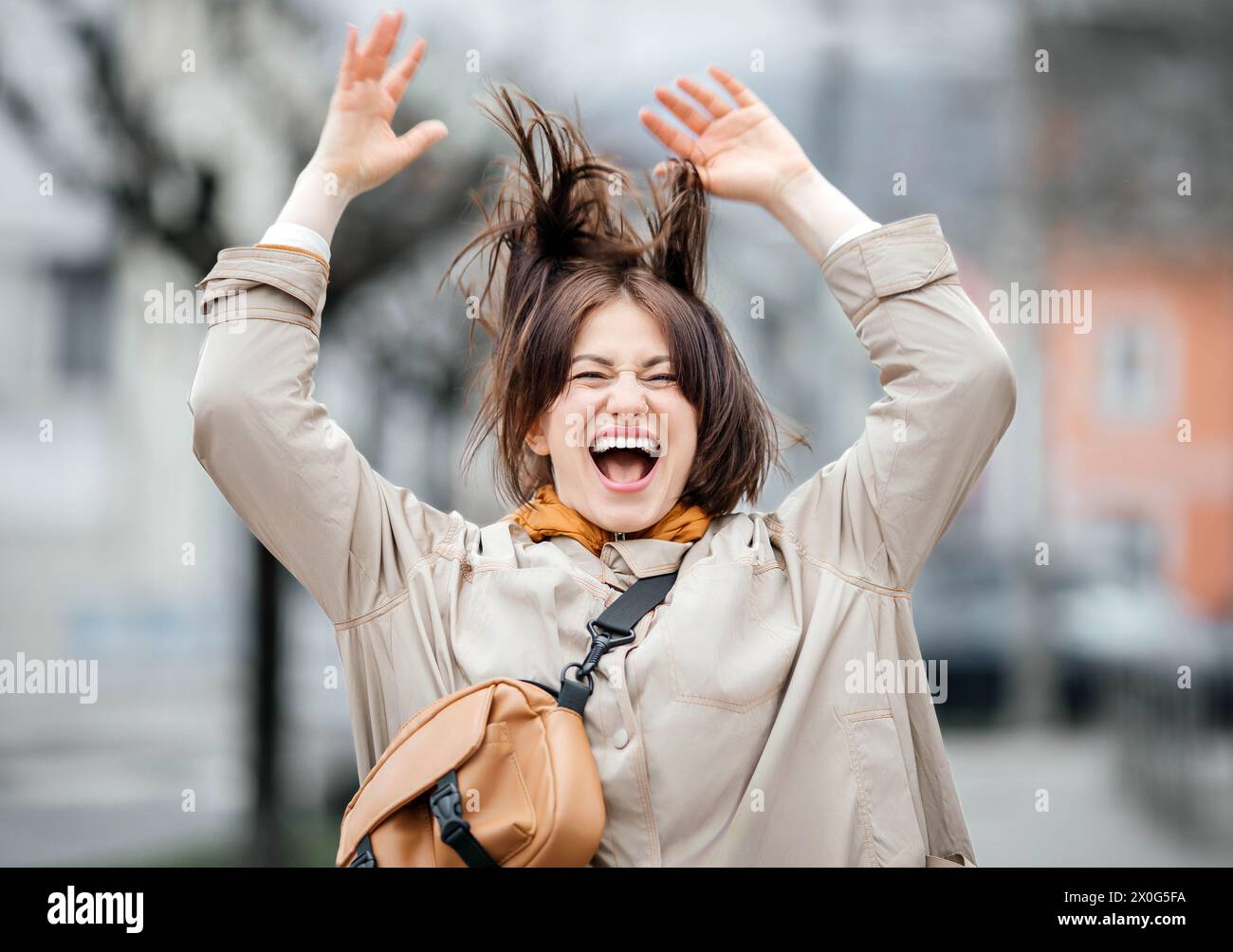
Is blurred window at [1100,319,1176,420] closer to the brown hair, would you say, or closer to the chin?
the brown hair

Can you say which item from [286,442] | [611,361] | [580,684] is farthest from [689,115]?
[580,684]

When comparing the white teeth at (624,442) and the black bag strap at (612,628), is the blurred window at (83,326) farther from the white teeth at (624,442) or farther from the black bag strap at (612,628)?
the black bag strap at (612,628)

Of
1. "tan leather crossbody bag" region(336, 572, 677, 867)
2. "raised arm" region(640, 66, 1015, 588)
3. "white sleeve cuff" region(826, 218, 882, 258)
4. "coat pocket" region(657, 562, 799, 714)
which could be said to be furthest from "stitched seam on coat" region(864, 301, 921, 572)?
"tan leather crossbody bag" region(336, 572, 677, 867)

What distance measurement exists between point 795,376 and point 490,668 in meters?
5.24

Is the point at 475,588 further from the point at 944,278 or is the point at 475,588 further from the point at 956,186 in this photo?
the point at 956,186

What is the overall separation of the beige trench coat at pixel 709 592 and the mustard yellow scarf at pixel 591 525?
0.10ft

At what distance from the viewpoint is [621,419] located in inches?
79.7

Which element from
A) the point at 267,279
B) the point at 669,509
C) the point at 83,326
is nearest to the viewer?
the point at 267,279

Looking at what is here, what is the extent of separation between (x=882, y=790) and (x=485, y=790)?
655 millimetres

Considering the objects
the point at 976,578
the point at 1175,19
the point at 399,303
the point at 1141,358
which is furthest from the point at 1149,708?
the point at 1141,358

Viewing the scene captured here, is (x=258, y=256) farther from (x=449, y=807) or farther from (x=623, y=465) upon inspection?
(x=449, y=807)

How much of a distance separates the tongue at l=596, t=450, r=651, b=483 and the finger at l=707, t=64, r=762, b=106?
0.66m

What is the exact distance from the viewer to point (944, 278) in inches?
78.2

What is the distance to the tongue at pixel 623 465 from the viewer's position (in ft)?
6.92
